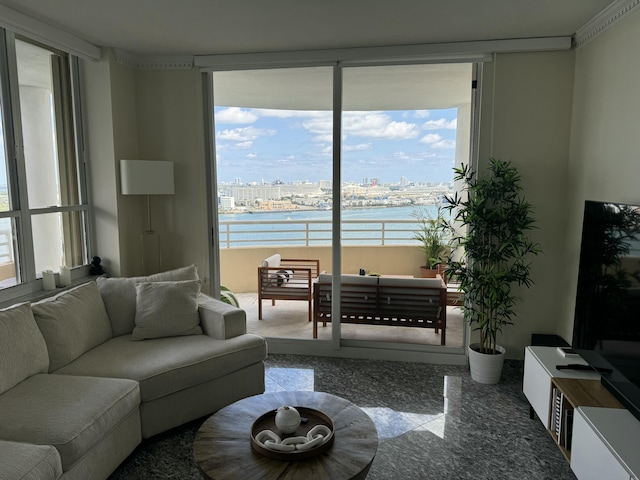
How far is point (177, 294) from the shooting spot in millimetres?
3172

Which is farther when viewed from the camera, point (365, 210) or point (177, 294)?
point (365, 210)

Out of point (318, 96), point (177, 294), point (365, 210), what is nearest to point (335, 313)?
point (365, 210)

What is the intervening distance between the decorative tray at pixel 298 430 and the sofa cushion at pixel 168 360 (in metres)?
0.75

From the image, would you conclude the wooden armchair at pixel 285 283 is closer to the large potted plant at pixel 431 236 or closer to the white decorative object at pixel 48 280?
the large potted plant at pixel 431 236

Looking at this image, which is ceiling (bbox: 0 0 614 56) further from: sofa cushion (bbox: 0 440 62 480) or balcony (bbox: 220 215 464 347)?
sofa cushion (bbox: 0 440 62 480)

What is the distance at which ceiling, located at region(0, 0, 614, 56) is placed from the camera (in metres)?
2.73

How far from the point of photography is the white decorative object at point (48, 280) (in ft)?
10.6

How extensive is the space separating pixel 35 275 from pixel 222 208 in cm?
170

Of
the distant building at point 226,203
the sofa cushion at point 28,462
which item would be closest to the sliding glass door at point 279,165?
the distant building at point 226,203

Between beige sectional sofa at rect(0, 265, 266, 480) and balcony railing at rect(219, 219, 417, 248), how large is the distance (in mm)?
1528

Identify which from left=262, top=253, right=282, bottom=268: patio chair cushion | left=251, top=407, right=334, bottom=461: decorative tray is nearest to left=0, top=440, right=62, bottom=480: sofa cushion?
left=251, top=407, right=334, bottom=461: decorative tray

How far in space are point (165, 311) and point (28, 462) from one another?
1.43 metres

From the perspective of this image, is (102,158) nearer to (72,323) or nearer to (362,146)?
(72,323)

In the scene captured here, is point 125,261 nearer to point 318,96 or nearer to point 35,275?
point 35,275
